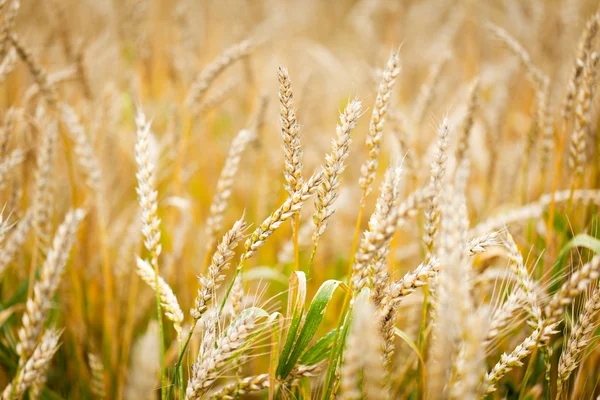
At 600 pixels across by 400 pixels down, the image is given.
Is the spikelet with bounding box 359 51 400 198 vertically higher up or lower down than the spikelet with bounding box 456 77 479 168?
lower down

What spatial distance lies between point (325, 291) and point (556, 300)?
527 millimetres

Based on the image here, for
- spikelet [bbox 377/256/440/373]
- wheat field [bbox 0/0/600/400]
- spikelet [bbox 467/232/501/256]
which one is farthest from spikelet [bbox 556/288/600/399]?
spikelet [bbox 377/256/440/373]

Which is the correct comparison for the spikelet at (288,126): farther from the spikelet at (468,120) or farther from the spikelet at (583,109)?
the spikelet at (583,109)

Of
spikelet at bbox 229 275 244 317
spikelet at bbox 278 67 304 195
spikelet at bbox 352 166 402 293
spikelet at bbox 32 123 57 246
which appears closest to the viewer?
spikelet at bbox 352 166 402 293

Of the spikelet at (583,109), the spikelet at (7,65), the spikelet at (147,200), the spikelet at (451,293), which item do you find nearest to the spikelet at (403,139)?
the spikelet at (583,109)

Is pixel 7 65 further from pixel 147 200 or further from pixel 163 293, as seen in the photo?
pixel 163 293

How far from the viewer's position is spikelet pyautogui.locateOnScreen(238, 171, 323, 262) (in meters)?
0.86

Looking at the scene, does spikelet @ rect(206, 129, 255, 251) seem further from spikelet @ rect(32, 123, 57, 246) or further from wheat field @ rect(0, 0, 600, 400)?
spikelet @ rect(32, 123, 57, 246)

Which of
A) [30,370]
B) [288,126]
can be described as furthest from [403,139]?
[30,370]

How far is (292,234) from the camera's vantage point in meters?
1.45

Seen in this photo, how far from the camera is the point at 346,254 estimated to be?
8.43 feet

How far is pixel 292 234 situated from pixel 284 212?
572mm

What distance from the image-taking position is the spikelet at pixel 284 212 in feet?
2.83

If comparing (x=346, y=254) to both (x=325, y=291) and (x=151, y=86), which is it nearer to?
(x=325, y=291)
